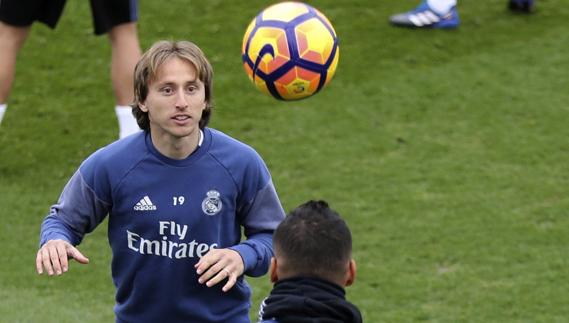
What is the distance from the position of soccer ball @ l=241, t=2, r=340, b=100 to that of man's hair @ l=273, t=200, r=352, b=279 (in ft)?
10.9

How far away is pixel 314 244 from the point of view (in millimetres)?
3826

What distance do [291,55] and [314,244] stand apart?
350 cm

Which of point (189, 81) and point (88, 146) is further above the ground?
point (189, 81)

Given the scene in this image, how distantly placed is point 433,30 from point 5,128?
386cm

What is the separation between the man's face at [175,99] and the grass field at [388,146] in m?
2.34

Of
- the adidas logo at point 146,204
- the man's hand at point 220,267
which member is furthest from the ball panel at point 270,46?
the man's hand at point 220,267

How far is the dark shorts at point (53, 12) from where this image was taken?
816cm

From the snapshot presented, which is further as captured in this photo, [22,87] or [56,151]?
[22,87]

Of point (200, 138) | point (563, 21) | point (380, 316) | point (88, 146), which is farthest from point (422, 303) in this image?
point (563, 21)

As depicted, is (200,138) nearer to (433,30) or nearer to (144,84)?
(144,84)

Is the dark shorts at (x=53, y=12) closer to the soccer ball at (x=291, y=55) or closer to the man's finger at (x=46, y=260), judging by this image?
the soccer ball at (x=291, y=55)

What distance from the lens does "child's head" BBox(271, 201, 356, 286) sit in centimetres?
381

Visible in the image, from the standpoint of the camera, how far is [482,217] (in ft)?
26.2

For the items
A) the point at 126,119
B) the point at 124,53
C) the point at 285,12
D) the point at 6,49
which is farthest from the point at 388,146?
the point at 6,49
